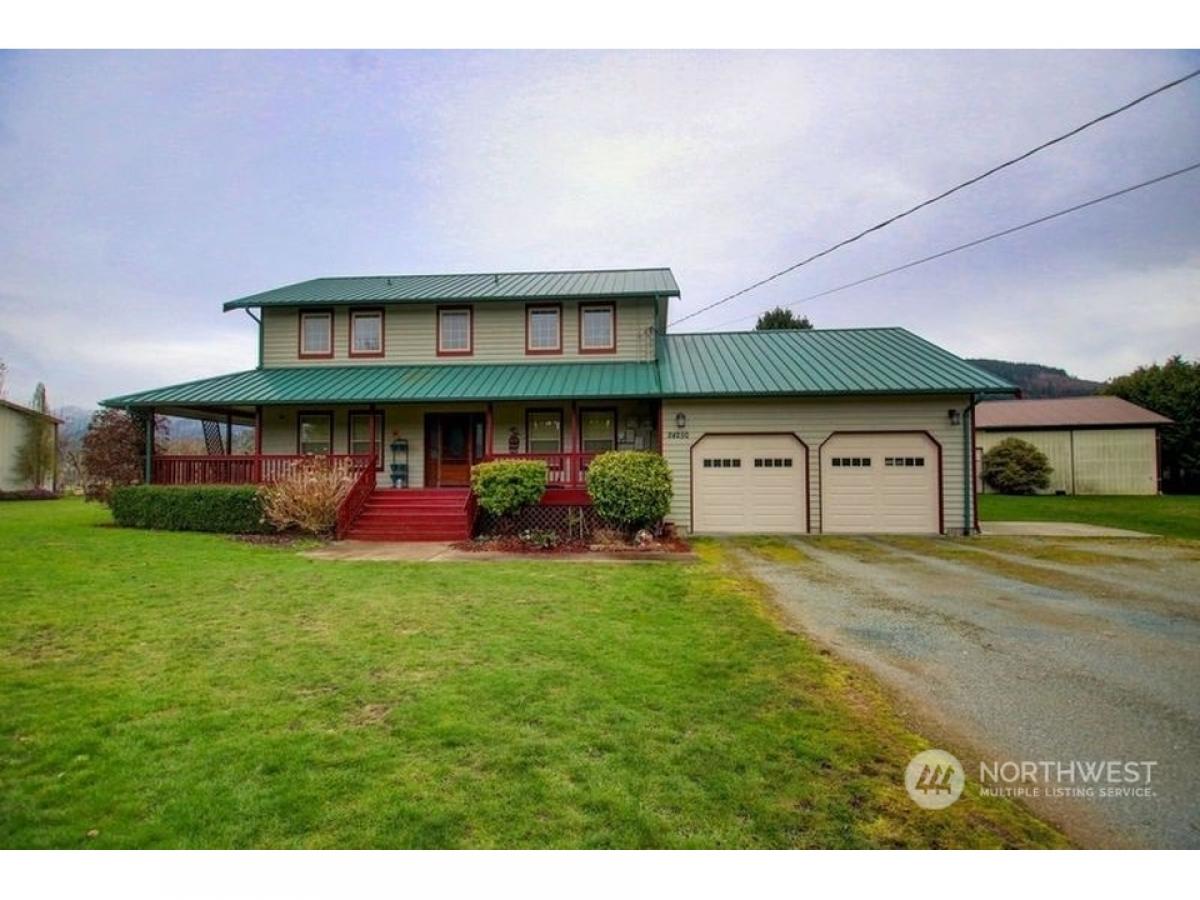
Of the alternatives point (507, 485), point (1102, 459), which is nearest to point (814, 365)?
point (507, 485)

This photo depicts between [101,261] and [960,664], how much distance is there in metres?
22.6

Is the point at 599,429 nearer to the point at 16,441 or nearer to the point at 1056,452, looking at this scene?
the point at 1056,452

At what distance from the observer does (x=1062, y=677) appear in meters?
4.40

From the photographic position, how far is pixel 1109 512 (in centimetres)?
1842

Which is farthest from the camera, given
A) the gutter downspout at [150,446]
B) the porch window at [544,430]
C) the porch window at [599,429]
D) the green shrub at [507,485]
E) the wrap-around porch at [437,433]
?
the porch window at [544,430]

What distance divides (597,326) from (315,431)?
9100 mm

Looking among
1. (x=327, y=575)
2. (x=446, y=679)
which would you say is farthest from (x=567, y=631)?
(x=327, y=575)

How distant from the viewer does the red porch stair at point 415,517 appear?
12531 mm

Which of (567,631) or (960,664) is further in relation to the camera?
(567,631)

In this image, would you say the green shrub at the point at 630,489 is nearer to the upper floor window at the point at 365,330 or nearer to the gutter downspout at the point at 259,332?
the upper floor window at the point at 365,330

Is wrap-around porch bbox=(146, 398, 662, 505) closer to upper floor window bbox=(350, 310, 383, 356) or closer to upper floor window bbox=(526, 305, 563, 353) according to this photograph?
upper floor window bbox=(526, 305, 563, 353)

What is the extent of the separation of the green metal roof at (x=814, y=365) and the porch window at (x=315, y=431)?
10.1 m

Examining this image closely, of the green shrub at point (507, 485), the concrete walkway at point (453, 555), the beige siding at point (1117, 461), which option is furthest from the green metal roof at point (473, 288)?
the beige siding at point (1117, 461)
